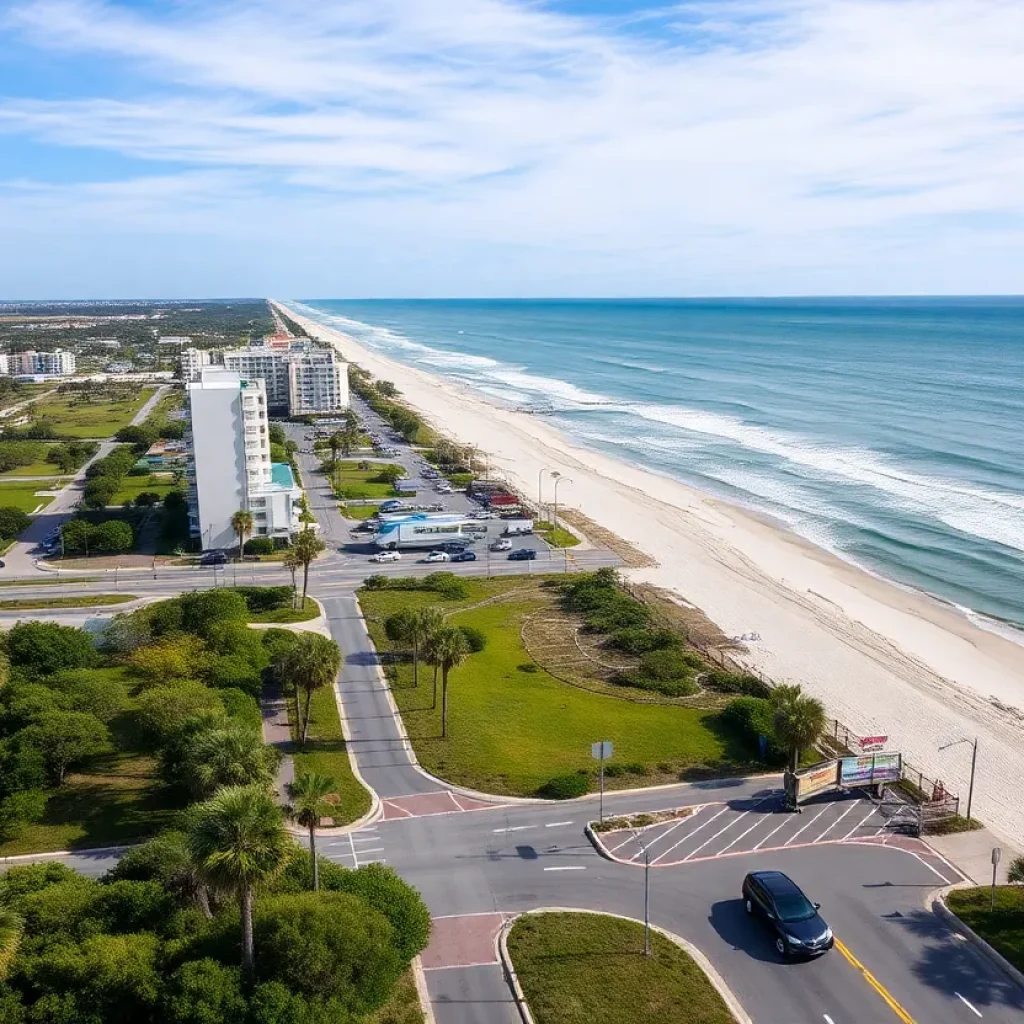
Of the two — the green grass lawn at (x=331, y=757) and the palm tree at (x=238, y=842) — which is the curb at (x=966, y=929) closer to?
the green grass lawn at (x=331, y=757)

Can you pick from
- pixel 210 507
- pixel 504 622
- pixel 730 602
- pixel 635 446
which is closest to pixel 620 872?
pixel 504 622

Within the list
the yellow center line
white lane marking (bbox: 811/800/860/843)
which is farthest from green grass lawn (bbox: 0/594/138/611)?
the yellow center line

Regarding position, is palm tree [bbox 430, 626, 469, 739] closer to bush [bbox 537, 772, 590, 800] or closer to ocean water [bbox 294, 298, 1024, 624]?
bush [bbox 537, 772, 590, 800]

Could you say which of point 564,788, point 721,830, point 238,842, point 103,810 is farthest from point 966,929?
point 103,810

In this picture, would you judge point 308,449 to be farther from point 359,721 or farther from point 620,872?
point 620,872

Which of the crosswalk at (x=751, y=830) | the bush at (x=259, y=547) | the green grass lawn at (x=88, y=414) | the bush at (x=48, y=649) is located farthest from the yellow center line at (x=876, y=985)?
the green grass lawn at (x=88, y=414)
